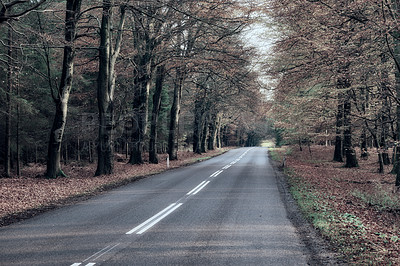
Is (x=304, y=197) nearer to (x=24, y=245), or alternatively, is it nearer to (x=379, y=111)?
(x=379, y=111)

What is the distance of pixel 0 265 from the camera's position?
4676 mm

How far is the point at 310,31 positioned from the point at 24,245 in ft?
39.3

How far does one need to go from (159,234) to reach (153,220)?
108cm

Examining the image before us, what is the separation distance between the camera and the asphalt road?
16.4ft

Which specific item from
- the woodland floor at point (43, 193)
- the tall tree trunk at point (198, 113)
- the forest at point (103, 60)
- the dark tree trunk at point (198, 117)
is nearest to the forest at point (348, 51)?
the forest at point (103, 60)

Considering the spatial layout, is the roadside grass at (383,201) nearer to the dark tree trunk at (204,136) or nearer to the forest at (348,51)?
the forest at (348,51)

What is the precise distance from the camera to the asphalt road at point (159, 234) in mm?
4988

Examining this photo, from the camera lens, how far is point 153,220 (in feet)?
23.8

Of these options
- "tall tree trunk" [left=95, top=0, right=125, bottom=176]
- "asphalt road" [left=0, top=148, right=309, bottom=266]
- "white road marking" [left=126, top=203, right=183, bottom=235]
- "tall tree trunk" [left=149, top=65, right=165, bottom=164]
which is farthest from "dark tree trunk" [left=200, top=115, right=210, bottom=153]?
"white road marking" [left=126, top=203, right=183, bottom=235]

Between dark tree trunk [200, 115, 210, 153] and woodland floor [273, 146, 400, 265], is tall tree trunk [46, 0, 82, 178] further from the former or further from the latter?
dark tree trunk [200, 115, 210, 153]

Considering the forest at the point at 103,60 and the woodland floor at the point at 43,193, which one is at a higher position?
the forest at the point at 103,60

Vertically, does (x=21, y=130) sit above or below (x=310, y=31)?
below

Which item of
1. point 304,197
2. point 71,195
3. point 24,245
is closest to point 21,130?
point 71,195

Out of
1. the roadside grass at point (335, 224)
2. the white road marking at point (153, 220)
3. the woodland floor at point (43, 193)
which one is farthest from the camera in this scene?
the woodland floor at point (43, 193)
